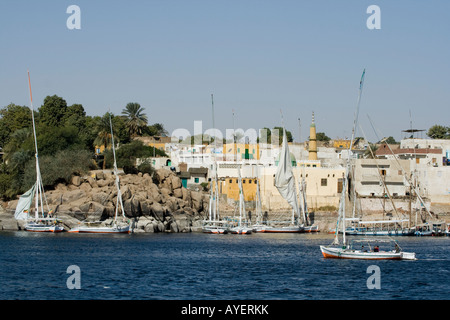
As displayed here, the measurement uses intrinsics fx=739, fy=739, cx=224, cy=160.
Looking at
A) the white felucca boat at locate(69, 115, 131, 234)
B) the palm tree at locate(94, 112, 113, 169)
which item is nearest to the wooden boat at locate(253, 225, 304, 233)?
the white felucca boat at locate(69, 115, 131, 234)

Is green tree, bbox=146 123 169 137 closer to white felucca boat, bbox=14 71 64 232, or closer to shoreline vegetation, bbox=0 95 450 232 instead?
shoreline vegetation, bbox=0 95 450 232

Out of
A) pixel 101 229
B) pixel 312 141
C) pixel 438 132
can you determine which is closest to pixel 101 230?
pixel 101 229

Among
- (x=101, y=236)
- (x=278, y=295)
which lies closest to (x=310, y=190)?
(x=101, y=236)

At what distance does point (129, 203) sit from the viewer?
91.7 meters

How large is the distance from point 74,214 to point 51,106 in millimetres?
41797

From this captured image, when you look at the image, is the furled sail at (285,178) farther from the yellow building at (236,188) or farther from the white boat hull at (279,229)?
the yellow building at (236,188)

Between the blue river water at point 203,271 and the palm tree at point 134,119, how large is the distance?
2259 inches

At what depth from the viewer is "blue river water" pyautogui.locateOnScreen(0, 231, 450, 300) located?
41812mm

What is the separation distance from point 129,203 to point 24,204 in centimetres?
1338

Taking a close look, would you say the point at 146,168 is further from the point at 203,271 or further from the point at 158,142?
the point at 203,271

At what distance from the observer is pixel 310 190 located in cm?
10569

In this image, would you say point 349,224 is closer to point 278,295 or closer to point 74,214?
point 74,214

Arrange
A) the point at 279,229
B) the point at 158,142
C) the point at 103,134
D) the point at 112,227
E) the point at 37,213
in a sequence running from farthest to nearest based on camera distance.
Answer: the point at 158,142 < the point at 103,134 < the point at 279,229 < the point at 37,213 < the point at 112,227

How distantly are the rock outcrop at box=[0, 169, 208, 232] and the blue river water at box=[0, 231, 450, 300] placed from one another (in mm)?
13226
